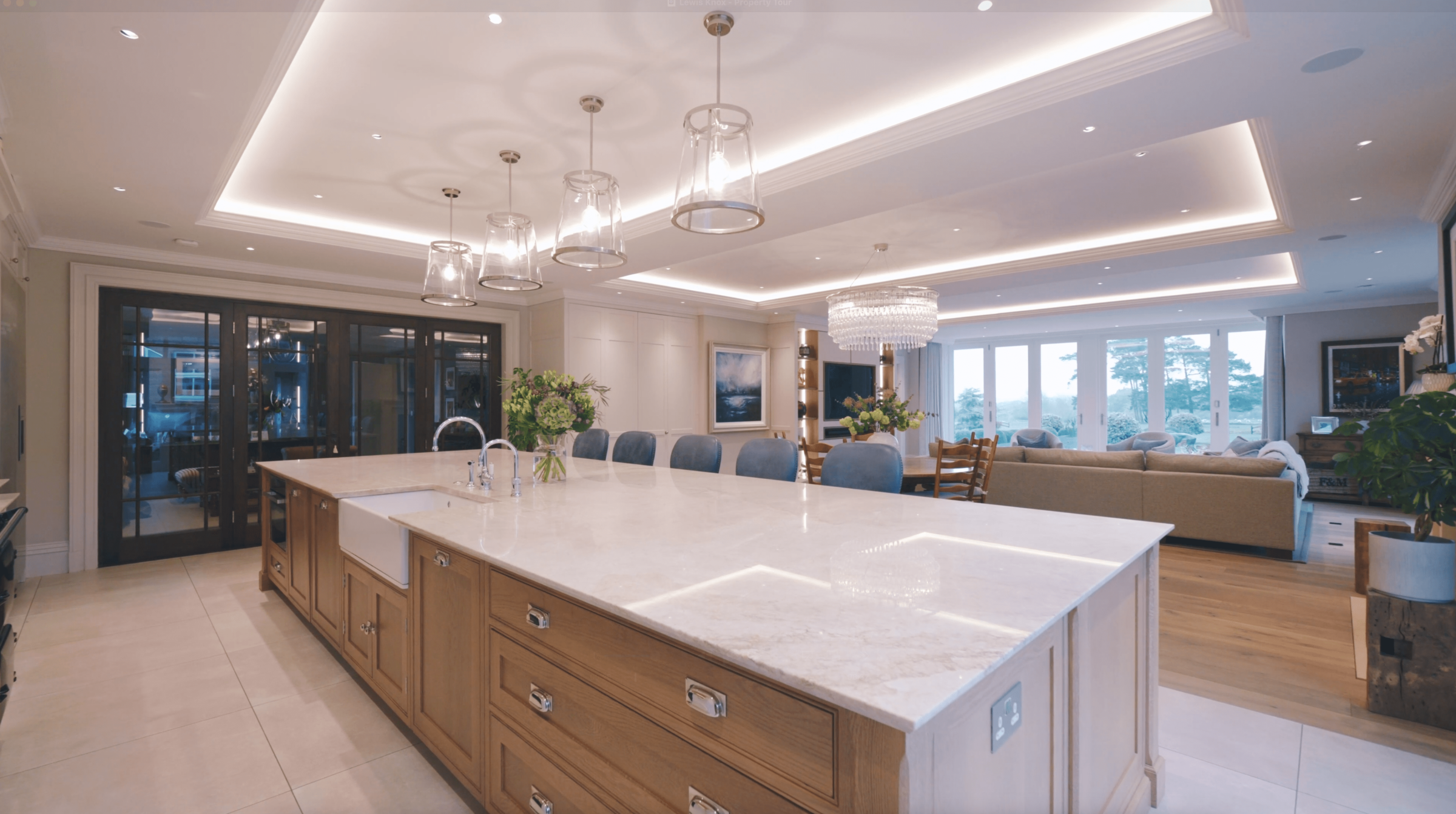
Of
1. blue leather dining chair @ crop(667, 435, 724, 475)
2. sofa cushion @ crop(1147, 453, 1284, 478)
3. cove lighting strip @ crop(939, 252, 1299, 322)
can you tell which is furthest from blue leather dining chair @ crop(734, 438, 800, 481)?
cove lighting strip @ crop(939, 252, 1299, 322)

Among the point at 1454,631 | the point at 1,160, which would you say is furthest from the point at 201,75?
the point at 1454,631

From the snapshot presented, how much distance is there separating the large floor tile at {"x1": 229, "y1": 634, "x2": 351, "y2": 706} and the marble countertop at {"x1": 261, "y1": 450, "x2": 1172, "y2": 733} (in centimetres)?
90

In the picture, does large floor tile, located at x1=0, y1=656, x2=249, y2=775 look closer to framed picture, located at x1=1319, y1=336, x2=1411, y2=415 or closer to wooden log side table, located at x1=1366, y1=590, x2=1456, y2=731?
wooden log side table, located at x1=1366, y1=590, x2=1456, y2=731

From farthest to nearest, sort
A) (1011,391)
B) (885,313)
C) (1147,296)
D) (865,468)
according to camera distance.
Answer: (1011,391) < (1147,296) < (885,313) < (865,468)

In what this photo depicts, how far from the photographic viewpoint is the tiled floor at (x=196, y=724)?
1905 millimetres

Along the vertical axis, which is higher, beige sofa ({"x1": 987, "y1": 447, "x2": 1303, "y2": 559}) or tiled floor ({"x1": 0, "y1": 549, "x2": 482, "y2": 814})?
beige sofa ({"x1": 987, "y1": 447, "x2": 1303, "y2": 559})

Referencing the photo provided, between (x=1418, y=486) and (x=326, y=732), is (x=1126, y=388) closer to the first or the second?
(x=1418, y=486)

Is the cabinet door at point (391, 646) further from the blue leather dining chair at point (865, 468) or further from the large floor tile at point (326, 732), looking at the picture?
the blue leather dining chair at point (865, 468)

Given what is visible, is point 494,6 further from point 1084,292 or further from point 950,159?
point 1084,292

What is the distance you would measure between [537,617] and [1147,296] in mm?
8207

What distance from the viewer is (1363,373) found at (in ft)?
23.9

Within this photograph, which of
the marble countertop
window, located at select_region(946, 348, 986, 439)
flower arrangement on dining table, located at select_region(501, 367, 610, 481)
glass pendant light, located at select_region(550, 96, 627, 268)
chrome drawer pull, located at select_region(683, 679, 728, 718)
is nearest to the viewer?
the marble countertop

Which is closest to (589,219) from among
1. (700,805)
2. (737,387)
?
(700,805)

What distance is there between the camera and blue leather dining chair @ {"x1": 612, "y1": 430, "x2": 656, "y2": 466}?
12.7 ft
